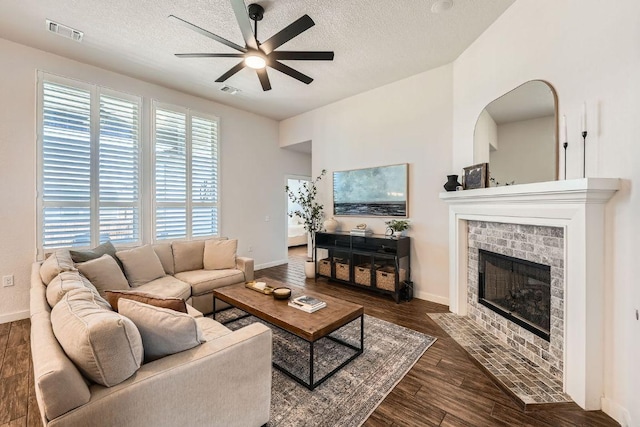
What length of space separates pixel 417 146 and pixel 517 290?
2275 mm

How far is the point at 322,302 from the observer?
2418mm

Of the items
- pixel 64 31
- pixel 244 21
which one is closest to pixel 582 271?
pixel 244 21

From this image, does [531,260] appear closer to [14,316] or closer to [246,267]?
[246,267]

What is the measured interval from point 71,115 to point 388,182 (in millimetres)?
4447

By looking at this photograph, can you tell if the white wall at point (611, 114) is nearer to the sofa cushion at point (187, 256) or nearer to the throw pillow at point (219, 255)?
the throw pillow at point (219, 255)

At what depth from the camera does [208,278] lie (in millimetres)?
3291

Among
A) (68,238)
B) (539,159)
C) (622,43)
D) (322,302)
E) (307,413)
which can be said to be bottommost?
(307,413)

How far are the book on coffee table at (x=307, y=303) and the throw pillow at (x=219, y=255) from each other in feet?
5.30

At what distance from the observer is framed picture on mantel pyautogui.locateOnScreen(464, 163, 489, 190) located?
2846 mm

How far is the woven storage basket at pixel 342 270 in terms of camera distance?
442 centimetres

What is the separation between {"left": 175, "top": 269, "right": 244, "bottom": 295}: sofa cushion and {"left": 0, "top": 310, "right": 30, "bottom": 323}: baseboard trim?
5.88 feet

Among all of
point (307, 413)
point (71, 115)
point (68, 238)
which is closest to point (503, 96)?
point (307, 413)

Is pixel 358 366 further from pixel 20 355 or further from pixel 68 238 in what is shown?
pixel 68 238

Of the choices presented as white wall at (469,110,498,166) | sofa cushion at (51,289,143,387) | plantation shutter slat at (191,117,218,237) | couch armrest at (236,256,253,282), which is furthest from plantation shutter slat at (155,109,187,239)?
white wall at (469,110,498,166)
